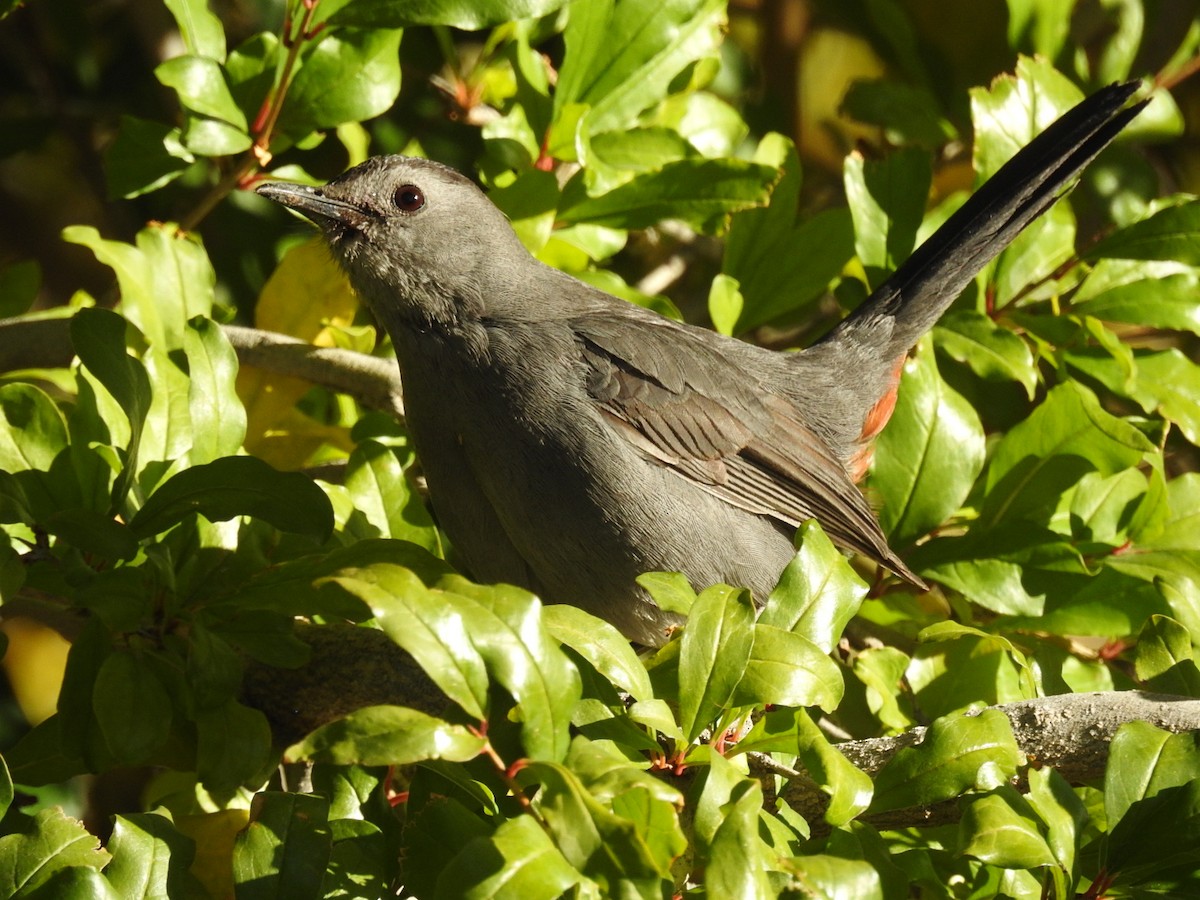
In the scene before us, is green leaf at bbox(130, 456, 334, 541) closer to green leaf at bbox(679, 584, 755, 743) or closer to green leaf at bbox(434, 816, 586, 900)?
green leaf at bbox(679, 584, 755, 743)

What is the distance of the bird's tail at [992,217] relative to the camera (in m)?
3.90

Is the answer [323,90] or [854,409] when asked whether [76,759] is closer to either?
[323,90]

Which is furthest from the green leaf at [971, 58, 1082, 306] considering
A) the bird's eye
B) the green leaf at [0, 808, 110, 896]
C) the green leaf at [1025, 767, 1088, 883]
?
the green leaf at [0, 808, 110, 896]

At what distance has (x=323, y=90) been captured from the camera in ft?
11.2

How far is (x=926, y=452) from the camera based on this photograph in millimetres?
3531

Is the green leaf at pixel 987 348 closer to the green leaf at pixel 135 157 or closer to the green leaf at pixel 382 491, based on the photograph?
the green leaf at pixel 382 491

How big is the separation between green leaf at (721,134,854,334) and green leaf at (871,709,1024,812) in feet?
6.44

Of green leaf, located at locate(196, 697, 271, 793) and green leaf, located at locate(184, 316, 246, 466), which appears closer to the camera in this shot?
green leaf, located at locate(196, 697, 271, 793)

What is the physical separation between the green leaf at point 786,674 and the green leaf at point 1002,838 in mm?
295

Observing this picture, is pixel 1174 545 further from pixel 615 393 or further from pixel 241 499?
pixel 241 499

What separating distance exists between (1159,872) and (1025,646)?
1.07 metres

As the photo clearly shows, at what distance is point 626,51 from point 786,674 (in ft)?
6.97

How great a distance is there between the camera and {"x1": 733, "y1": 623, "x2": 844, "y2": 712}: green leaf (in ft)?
7.17

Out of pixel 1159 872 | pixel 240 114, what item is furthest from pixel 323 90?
pixel 1159 872
